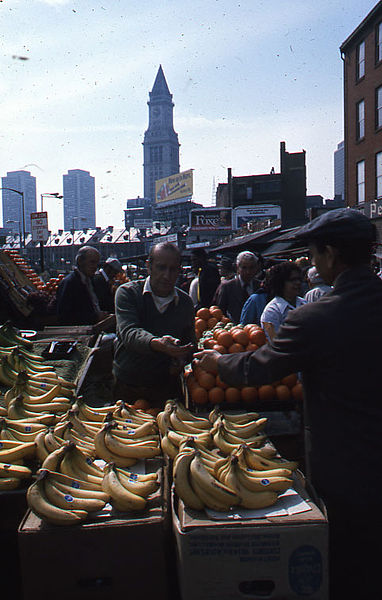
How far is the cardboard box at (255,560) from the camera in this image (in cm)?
184

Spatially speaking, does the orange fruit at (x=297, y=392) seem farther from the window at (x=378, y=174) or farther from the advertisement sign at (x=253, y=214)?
the advertisement sign at (x=253, y=214)

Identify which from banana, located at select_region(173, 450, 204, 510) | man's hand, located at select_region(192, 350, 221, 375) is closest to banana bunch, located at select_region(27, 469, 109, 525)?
banana, located at select_region(173, 450, 204, 510)

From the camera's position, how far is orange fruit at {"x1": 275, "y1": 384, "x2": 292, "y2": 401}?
3.88 m

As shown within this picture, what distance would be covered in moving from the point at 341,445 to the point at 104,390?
3.69 m

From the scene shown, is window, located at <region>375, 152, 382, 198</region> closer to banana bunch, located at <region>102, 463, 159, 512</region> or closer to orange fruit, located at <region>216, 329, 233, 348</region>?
orange fruit, located at <region>216, 329, 233, 348</region>

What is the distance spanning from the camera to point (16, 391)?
344cm

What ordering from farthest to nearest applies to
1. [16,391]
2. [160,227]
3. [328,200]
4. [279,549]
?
[160,227] < [328,200] < [16,391] < [279,549]

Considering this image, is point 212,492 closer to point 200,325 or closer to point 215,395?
point 215,395

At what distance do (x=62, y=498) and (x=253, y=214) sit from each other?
63.8 m

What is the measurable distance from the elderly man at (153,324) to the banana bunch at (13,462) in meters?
1.33

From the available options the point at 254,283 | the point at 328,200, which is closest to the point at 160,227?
the point at 328,200

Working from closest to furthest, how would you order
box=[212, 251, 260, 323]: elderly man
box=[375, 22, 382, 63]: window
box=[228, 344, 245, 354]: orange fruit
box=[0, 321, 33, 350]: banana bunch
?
box=[228, 344, 245, 354]: orange fruit → box=[0, 321, 33, 350]: banana bunch → box=[212, 251, 260, 323]: elderly man → box=[375, 22, 382, 63]: window

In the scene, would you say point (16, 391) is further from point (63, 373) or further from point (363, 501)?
point (363, 501)

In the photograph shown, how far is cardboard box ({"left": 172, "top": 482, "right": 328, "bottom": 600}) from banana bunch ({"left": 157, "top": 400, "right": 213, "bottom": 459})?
27.3 inches
